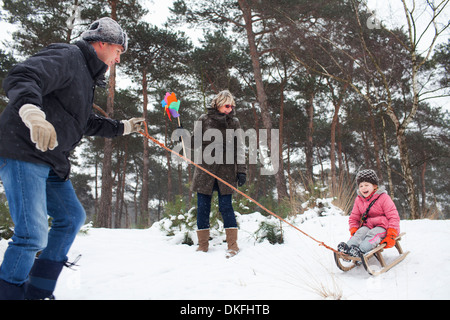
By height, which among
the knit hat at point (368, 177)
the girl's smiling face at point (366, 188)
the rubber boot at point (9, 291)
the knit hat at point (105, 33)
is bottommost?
the rubber boot at point (9, 291)

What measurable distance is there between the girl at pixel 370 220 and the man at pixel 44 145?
2.04 m

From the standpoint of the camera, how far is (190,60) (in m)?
12.0

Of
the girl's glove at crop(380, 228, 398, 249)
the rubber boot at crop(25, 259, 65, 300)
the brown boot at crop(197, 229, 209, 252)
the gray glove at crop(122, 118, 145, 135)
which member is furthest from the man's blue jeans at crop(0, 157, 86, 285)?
the girl's glove at crop(380, 228, 398, 249)

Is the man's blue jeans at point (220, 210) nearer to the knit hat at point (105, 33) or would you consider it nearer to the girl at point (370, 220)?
the girl at point (370, 220)

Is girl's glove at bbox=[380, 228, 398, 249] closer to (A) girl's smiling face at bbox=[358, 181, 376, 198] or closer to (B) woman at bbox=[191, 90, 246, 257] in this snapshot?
(A) girl's smiling face at bbox=[358, 181, 376, 198]

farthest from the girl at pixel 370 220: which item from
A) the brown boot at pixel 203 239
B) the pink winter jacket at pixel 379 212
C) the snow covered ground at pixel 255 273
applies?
the brown boot at pixel 203 239

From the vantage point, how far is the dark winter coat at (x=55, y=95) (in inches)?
47.1

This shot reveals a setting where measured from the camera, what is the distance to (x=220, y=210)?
10.4 feet

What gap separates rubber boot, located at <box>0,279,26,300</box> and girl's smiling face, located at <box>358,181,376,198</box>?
2.61 meters

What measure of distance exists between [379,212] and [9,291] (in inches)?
103

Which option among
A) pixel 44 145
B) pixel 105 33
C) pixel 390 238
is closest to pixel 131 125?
pixel 105 33

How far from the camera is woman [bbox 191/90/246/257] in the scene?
3.14m

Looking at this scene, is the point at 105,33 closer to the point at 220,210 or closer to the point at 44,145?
the point at 44,145
